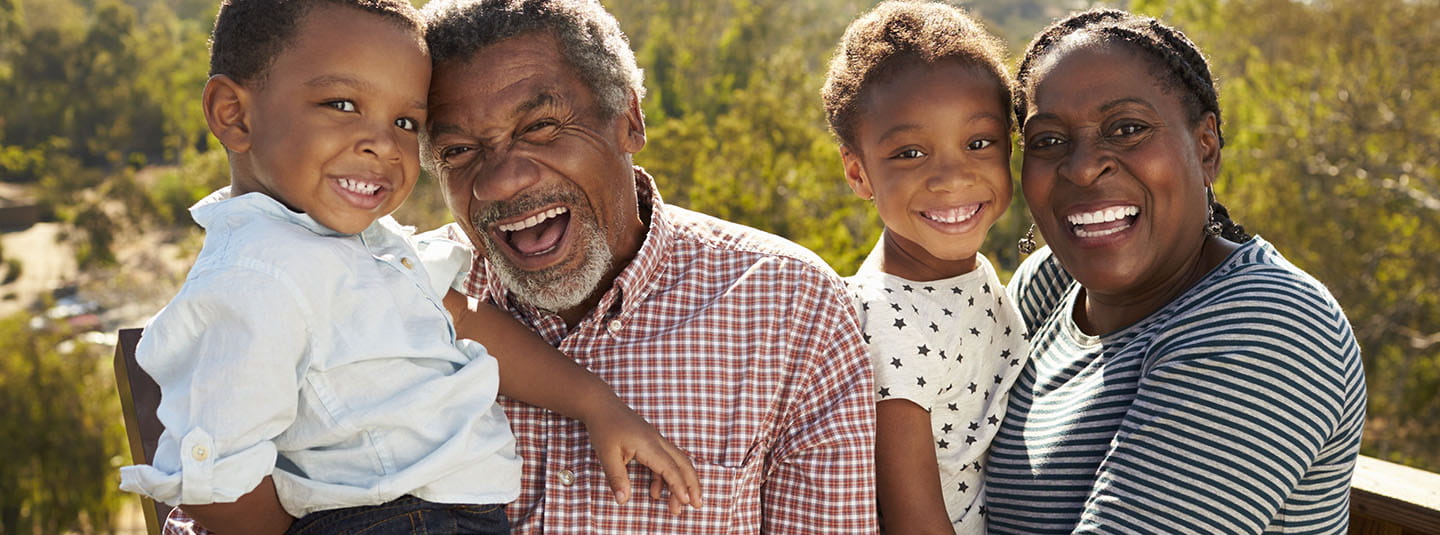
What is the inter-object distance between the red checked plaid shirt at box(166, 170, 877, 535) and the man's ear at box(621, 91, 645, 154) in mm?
172

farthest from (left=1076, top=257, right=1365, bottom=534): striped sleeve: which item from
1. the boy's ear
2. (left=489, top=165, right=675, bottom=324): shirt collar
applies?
(left=489, top=165, right=675, bottom=324): shirt collar

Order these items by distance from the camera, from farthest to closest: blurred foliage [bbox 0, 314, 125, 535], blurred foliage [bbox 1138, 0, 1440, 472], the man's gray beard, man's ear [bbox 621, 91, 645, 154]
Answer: blurred foliage [bbox 0, 314, 125, 535]
blurred foliage [bbox 1138, 0, 1440, 472]
man's ear [bbox 621, 91, 645, 154]
the man's gray beard

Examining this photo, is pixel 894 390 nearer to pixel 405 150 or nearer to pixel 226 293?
pixel 405 150

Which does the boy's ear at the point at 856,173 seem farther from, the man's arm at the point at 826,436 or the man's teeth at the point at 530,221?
the man's teeth at the point at 530,221

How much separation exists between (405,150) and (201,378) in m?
0.56

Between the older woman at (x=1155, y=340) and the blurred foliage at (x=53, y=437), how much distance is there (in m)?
20.1

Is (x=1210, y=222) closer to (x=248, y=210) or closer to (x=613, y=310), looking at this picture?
(x=613, y=310)

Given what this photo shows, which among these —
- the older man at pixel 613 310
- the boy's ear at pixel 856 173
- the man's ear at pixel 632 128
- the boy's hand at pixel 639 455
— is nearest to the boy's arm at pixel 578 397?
the boy's hand at pixel 639 455

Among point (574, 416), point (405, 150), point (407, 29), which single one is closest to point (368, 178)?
point (405, 150)

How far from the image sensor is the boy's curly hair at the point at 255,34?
1.82 meters

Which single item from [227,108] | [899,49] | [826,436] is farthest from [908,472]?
[227,108]

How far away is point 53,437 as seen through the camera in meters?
21.8

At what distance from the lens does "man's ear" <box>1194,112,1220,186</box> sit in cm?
216

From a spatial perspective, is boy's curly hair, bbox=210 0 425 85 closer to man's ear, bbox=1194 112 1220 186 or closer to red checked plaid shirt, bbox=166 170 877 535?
red checked plaid shirt, bbox=166 170 877 535
